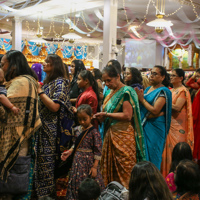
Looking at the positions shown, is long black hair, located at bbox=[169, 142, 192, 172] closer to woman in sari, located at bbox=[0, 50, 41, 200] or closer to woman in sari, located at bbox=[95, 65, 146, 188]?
woman in sari, located at bbox=[95, 65, 146, 188]

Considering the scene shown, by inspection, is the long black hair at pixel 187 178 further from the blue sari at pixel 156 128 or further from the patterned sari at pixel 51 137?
the blue sari at pixel 156 128

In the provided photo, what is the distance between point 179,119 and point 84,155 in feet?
5.80

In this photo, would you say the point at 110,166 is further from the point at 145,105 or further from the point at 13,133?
the point at 13,133

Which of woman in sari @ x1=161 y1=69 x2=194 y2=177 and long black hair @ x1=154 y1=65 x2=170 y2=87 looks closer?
long black hair @ x1=154 y1=65 x2=170 y2=87

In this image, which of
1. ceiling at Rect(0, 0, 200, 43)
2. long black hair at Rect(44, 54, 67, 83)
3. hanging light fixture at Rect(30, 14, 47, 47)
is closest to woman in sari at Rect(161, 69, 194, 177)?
long black hair at Rect(44, 54, 67, 83)

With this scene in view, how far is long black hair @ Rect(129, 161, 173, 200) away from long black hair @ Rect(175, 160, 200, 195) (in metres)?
0.57

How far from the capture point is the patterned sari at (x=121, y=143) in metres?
2.91

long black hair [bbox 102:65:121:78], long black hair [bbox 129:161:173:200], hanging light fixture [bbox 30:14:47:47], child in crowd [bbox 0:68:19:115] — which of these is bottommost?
long black hair [bbox 129:161:173:200]

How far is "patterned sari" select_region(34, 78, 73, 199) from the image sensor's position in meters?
2.77

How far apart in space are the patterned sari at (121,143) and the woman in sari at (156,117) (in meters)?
0.44

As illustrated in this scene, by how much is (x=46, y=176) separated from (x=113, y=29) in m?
4.34

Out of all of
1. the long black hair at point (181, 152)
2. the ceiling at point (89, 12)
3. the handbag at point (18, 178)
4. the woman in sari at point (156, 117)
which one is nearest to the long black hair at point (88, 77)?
the woman in sari at point (156, 117)

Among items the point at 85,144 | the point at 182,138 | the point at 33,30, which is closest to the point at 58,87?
the point at 85,144

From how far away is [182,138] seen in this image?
3945 mm
